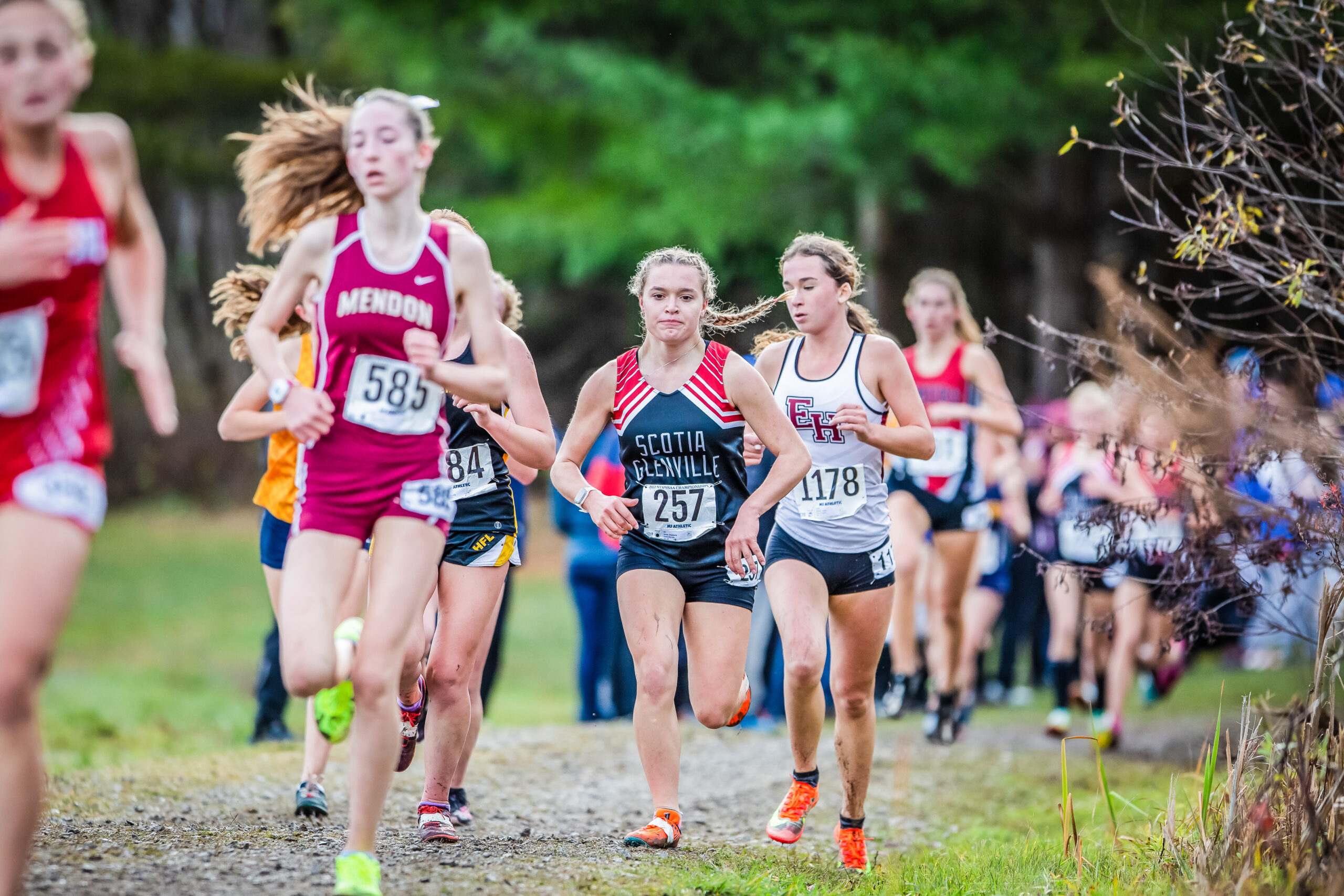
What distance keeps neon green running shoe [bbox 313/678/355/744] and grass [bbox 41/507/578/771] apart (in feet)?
13.0

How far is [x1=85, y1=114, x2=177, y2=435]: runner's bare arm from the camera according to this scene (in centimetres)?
386

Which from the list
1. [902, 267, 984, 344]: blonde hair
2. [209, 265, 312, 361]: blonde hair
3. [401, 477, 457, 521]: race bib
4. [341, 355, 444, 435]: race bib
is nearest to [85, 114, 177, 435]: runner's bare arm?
[341, 355, 444, 435]: race bib

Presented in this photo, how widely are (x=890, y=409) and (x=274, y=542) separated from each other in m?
2.81

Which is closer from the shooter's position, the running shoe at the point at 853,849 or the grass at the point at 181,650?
the running shoe at the point at 853,849

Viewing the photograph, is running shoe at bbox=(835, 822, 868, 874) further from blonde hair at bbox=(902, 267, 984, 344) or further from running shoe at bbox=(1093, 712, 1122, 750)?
running shoe at bbox=(1093, 712, 1122, 750)

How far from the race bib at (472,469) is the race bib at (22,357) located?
2086mm

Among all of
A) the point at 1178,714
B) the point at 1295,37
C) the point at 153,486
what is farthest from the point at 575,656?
the point at 153,486

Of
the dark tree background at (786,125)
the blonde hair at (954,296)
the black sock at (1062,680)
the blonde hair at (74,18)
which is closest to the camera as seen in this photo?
the blonde hair at (74,18)

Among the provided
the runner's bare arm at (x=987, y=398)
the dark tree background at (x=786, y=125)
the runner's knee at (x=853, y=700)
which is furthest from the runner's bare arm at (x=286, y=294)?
the dark tree background at (x=786, y=125)

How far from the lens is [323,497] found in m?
4.24

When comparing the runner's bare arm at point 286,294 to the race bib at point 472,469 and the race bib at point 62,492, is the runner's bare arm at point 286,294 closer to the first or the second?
the race bib at point 62,492

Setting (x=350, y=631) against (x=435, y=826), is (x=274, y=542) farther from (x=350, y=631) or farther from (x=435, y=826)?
(x=350, y=631)

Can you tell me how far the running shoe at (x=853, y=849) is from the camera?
5602 millimetres

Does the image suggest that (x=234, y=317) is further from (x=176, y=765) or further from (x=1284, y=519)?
(x=1284, y=519)
